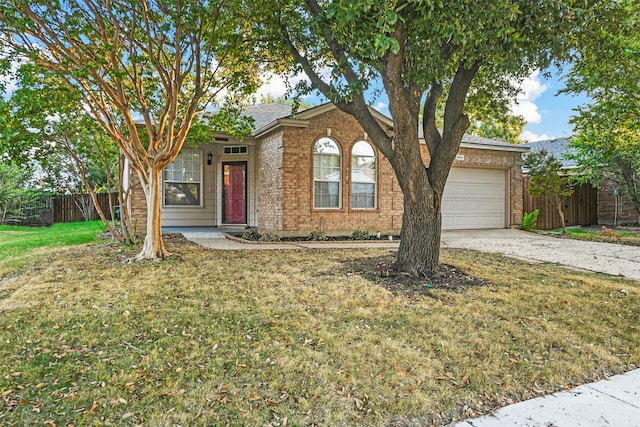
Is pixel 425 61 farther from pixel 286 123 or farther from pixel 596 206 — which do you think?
pixel 596 206

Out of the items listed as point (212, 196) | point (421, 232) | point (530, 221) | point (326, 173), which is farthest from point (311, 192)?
point (530, 221)

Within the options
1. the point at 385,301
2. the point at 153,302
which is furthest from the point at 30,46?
the point at 385,301

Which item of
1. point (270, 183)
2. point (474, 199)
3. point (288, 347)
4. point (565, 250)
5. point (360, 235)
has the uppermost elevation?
point (270, 183)

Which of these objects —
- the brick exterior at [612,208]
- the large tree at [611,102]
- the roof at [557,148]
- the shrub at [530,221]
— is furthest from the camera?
the roof at [557,148]

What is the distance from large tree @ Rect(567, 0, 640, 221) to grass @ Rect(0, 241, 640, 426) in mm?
3467

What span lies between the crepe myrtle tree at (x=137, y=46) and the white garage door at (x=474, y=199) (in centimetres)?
812

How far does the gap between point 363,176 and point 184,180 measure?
5.63 meters

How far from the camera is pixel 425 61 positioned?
4.98 m

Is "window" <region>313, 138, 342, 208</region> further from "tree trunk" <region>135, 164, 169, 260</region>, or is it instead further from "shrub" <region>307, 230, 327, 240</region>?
"tree trunk" <region>135, 164, 169, 260</region>

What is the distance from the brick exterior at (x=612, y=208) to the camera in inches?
625

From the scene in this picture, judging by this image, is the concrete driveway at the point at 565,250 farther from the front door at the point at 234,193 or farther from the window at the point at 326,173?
the front door at the point at 234,193

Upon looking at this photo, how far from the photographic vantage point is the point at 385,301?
4.40 m

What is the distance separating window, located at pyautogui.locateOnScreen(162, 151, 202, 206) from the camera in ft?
40.0

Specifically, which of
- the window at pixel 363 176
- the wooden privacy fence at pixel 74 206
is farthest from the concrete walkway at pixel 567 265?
the wooden privacy fence at pixel 74 206
